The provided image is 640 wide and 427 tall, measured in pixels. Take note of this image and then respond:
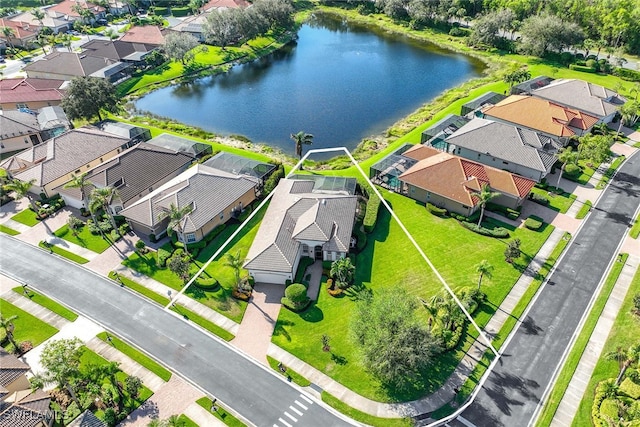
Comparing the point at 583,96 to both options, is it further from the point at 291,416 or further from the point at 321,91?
the point at 291,416

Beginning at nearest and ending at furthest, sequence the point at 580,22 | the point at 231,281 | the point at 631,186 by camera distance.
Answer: the point at 231,281 → the point at 631,186 → the point at 580,22

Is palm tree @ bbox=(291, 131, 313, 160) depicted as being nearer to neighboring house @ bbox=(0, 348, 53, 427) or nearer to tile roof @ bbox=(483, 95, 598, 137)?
tile roof @ bbox=(483, 95, 598, 137)

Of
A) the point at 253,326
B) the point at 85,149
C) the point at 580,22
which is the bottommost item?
the point at 253,326

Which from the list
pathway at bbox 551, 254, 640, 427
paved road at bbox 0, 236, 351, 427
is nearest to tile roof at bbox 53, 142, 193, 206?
paved road at bbox 0, 236, 351, 427

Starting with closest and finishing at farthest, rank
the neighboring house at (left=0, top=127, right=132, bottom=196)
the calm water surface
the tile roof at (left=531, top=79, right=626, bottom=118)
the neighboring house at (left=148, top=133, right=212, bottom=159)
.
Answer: the neighboring house at (left=0, top=127, right=132, bottom=196), the neighboring house at (left=148, top=133, right=212, bottom=159), the tile roof at (left=531, top=79, right=626, bottom=118), the calm water surface

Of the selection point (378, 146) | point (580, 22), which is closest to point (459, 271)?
point (378, 146)

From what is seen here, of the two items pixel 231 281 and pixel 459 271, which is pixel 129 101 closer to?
pixel 231 281
